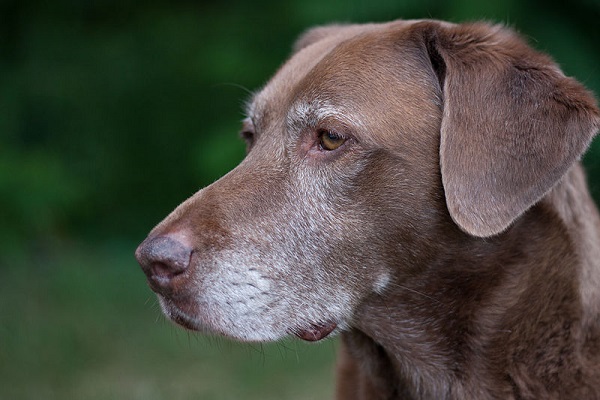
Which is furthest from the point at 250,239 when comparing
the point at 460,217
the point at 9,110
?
the point at 9,110

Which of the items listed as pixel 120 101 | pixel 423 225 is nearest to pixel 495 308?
pixel 423 225

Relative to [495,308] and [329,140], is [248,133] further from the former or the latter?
[495,308]

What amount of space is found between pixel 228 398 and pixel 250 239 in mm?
2986

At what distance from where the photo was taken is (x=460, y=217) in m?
3.07

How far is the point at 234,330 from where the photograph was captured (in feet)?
10.5

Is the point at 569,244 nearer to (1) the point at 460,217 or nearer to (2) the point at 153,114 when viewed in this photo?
(1) the point at 460,217

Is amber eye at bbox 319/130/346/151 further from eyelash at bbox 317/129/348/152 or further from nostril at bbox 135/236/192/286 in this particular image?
nostril at bbox 135/236/192/286

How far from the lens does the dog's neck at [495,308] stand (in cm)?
322

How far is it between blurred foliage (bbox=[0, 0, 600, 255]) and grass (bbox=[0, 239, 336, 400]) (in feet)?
2.19

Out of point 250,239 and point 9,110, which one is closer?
point 250,239

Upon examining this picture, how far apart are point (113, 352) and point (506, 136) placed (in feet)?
14.1

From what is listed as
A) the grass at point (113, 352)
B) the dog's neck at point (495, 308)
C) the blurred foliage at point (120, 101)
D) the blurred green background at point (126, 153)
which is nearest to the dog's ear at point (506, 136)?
the dog's neck at point (495, 308)

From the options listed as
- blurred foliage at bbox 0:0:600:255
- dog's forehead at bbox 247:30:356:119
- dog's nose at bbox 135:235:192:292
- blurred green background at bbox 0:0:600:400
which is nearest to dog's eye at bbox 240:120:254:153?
dog's forehead at bbox 247:30:356:119

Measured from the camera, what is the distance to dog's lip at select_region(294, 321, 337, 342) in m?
3.27
